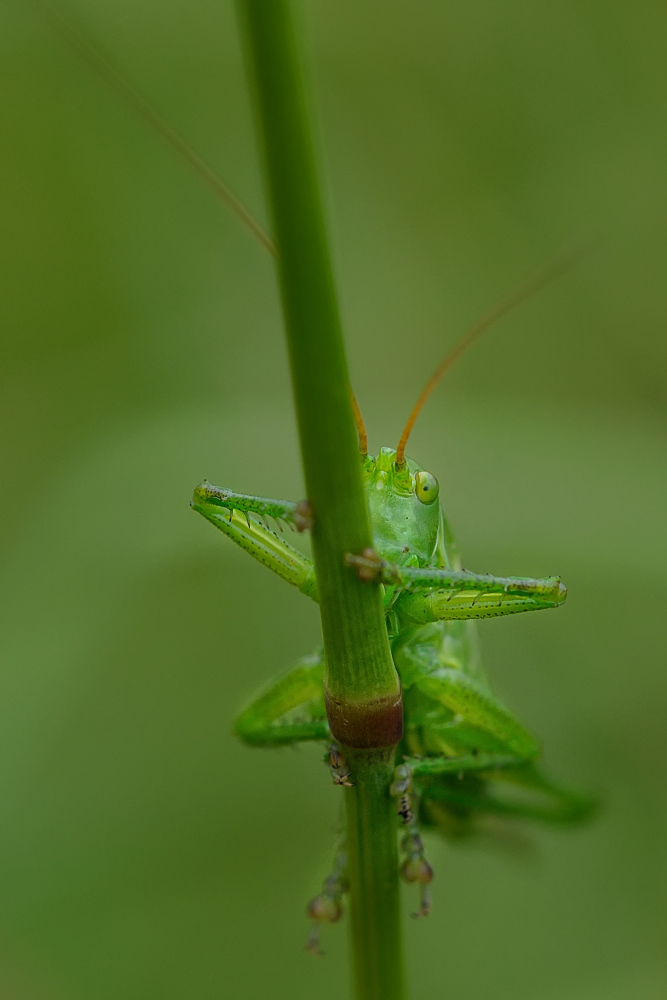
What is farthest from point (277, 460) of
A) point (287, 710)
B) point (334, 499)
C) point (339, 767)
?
point (334, 499)

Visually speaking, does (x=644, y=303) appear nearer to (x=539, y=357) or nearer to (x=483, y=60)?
(x=539, y=357)

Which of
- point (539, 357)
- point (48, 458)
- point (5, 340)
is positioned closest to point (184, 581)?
point (48, 458)

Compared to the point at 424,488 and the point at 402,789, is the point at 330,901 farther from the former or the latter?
the point at 424,488

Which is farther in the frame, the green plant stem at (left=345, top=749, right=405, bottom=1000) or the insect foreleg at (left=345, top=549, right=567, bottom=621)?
the insect foreleg at (left=345, top=549, right=567, bottom=621)

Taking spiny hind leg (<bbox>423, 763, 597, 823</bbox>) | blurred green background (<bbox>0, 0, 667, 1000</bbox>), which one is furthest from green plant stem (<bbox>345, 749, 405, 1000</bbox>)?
blurred green background (<bbox>0, 0, 667, 1000</bbox>)

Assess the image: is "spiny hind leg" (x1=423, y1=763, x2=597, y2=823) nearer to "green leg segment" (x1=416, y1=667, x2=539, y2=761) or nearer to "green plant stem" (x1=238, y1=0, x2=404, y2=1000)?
"green leg segment" (x1=416, y1=667, x2=539, y2=761)

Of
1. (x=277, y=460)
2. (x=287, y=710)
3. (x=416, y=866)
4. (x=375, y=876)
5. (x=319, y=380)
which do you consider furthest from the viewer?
(x=277, y=460)

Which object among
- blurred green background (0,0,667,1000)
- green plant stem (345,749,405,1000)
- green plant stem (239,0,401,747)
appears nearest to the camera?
green plant stem (239,0,401,747)
